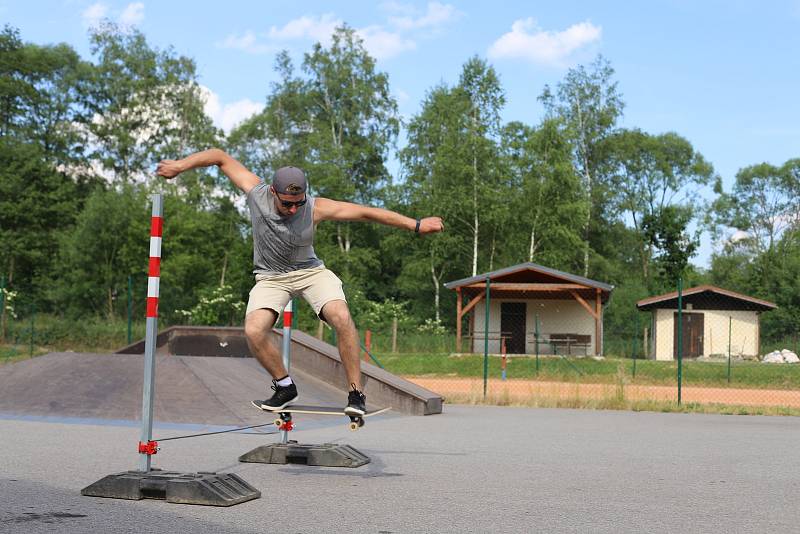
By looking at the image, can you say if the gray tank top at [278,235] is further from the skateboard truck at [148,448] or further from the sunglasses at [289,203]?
the skateboard truck at [148,448]

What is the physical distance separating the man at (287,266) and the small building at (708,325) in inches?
1345

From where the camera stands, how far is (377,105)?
50.7 m

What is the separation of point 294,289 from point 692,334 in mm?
35689

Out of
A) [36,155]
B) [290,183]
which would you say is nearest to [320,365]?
[290,183]

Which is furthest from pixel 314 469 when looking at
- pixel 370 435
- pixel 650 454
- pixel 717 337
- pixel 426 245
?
pixel 426 245

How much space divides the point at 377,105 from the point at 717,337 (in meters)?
23.0

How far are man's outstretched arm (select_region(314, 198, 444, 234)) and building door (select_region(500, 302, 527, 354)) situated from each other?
1259 inches

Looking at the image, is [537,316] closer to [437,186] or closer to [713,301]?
[713,301]

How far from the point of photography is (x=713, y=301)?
38938 millimetres

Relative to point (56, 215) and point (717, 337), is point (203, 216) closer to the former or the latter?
point (56, 215)

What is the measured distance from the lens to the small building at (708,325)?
126 feet

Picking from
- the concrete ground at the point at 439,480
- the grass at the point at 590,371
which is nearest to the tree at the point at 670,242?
the grass at the point at 590,371

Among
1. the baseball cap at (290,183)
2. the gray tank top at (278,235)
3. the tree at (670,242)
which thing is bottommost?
the gray tank top at (278,235)

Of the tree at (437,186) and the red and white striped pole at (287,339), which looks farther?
the tree at (437,186)
